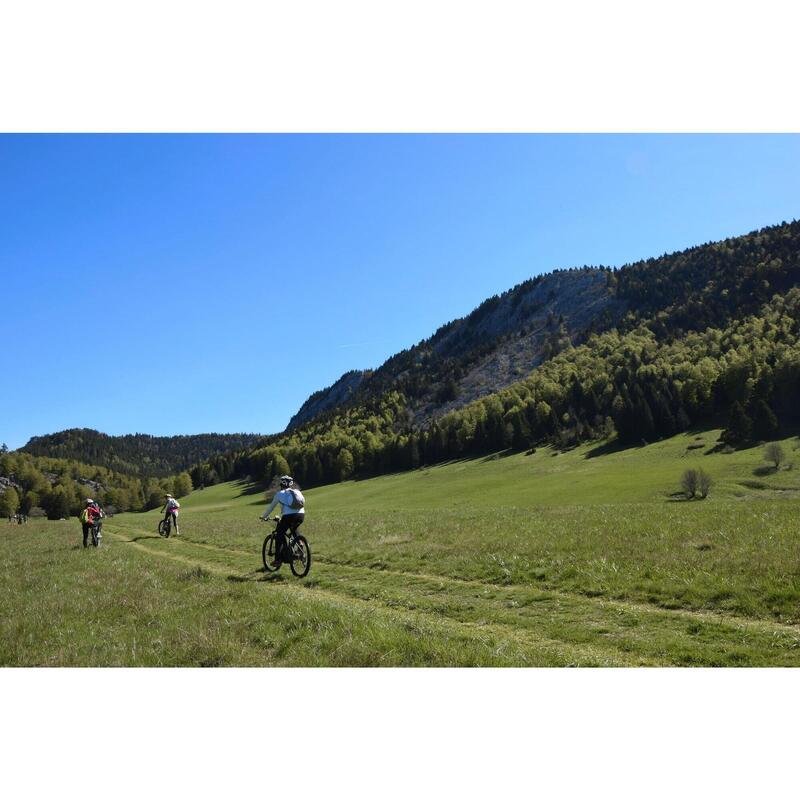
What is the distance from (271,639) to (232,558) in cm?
1405

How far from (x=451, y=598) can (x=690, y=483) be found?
53532 millimetres

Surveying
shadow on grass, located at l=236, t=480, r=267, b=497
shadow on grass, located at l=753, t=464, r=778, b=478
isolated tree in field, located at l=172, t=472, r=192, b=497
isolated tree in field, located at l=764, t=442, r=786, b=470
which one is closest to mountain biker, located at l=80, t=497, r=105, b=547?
shadow on grass, located at l=753, t=464, r=778, b=478

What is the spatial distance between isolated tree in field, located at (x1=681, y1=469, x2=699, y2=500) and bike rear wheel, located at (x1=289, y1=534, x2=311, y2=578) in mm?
52024

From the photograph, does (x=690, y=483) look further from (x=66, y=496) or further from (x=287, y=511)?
(x=66, y=496)

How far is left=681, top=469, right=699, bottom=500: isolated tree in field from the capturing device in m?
57.2

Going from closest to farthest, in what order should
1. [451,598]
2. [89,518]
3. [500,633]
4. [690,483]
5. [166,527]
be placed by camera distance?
[500,633], [451,598], [89,518], [166,527], [690,483]

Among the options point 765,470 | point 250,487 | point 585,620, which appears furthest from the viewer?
point 250,487

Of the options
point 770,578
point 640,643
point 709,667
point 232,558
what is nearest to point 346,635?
point 640,643

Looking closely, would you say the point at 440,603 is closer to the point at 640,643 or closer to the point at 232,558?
the point at 640,643

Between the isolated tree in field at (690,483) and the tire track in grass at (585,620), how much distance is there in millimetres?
51216

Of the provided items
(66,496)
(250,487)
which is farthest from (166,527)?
(250,487)

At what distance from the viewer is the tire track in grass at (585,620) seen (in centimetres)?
870

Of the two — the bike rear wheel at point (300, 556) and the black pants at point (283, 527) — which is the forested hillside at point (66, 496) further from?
the bike rear wheel at point (300, 556)

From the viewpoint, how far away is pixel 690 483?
57.4m
